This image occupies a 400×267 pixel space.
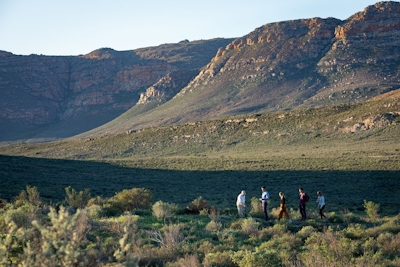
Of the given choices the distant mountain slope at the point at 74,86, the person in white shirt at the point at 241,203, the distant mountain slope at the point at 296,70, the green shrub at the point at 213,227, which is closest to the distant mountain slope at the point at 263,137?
the distant mountain slope at the point at 296,70

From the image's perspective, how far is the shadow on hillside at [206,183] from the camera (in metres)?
26.8

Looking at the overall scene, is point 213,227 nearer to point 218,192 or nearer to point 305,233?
point 305,233

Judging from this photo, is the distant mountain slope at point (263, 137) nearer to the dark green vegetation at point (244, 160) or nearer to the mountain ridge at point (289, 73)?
the dark green vegetation at point (244, 160)

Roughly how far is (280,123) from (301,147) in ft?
34.9

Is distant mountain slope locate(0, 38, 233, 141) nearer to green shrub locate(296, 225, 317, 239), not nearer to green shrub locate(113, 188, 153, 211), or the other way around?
green shrub locate(113, 188, 153, 211)

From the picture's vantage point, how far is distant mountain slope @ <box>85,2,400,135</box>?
305ft

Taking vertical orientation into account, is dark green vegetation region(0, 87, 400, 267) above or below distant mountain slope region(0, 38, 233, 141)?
below

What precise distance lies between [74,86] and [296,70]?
316ft

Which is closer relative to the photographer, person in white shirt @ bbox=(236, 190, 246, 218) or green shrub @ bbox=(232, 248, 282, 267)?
green shrub @ bbox=(232, 248, 282, 267)

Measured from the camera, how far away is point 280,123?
217 feet

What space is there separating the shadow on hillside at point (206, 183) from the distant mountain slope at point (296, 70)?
5209 cm

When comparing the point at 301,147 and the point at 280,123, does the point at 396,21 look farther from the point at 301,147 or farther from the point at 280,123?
the point at 301,147

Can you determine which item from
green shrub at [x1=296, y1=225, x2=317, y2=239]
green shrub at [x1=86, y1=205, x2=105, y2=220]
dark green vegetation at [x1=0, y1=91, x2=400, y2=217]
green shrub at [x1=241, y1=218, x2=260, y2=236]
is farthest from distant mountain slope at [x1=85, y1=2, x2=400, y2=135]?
green shrub at [x1=241, y1=218, x2=260, y2=236]

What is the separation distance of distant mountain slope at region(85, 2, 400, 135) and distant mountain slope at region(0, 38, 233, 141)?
26132 mm
